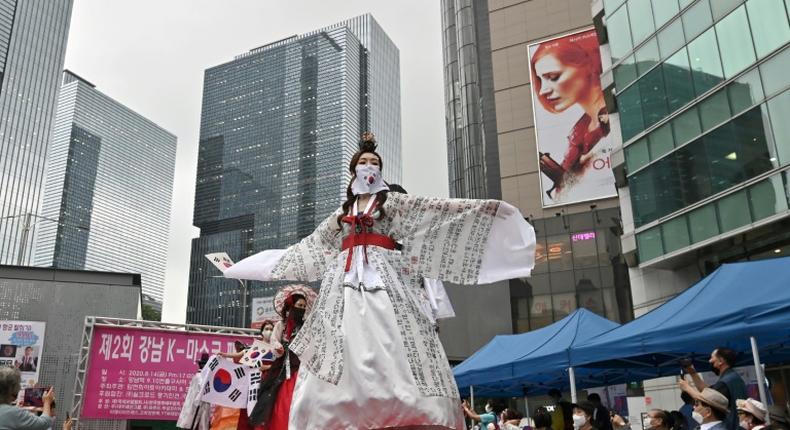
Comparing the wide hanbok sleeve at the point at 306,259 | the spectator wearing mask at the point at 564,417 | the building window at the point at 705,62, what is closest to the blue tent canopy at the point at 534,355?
the spectator wearing mask at the point at 564,417

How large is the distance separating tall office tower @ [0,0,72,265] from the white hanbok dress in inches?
3425

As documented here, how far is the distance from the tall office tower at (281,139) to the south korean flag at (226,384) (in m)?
71.7

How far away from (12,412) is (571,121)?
110 feet

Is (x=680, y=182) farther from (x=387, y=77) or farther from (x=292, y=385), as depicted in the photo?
(x=387, y=77)

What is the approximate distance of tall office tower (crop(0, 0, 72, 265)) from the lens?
8069 cm

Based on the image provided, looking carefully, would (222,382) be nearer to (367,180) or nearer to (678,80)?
(367,180)

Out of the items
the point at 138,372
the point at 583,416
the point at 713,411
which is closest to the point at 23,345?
the point at 138,372

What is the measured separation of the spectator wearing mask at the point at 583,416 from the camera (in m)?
6.22

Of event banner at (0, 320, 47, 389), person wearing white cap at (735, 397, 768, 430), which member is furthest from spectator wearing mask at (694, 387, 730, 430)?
event banner at (0, 320, 47, 389)

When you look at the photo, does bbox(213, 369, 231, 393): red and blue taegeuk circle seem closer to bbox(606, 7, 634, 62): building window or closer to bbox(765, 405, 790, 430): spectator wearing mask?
bbox(765, 405, 790, 430): spectator wearing mask

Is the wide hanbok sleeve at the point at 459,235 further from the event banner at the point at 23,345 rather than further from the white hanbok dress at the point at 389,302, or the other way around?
the event banner at the point at 23,345

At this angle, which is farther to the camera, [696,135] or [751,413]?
[696,135]

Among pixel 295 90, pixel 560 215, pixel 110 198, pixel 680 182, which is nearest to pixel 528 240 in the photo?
pixel 680 182

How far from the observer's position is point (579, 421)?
6.45 m
